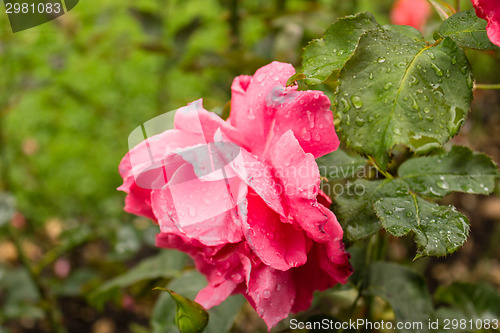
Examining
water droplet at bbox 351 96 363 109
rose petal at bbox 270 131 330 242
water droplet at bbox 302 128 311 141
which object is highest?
water droplet at bbox 351 96 363 109

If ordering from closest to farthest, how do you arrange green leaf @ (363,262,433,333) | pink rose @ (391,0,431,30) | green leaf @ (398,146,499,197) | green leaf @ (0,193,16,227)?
green leaf @ (398,146,499,197)
green leaf @ (363,262,433,333)
green leaf @ (0,193,16,227)
pink rose @ (391,0,431,30)

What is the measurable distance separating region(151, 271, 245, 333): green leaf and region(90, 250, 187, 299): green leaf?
0.10 metres

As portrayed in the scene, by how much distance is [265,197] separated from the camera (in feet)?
1.35

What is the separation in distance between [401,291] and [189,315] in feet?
1.02

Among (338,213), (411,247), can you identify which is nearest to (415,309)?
(338,213)

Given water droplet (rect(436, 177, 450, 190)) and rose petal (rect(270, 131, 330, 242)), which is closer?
rose petal (rect(270, 131, 330, 242))

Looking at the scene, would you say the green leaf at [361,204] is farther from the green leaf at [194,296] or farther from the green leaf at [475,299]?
the green leaf at [475,299]

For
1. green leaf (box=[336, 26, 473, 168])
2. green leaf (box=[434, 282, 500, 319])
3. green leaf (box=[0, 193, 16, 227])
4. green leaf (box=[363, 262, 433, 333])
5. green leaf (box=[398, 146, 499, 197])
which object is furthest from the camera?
green leaf (box=[0, 193, 16, 227])

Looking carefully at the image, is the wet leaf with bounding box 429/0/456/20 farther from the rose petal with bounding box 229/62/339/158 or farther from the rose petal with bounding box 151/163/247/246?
the rose petal with bounding box 151/163/247/246

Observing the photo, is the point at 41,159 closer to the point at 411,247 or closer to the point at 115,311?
the point at 115,311

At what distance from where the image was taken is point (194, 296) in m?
0.68

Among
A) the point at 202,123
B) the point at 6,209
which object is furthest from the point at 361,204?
the point at 6,209

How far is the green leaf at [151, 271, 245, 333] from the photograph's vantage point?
68 centimetres

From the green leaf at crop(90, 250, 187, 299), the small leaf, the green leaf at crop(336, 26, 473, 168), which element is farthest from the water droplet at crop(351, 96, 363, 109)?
the green leaf at crop(90, 250, 187, 299)
